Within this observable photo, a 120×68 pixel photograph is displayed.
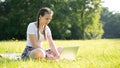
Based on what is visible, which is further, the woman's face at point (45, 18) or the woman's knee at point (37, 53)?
the woman's face at point (45, 18)

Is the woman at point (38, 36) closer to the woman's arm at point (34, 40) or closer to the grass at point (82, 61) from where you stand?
the woman's arm at point (34, 40)

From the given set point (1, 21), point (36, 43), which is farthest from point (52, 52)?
point (1, 21)

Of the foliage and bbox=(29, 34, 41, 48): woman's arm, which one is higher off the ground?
bbox=(29, 34, 41, 48): woman's arm

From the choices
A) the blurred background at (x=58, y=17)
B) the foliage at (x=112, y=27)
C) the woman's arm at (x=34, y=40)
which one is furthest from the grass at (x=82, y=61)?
the foliage at (x=112, y=27)

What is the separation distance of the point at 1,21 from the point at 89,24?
15748mm

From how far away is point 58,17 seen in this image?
51.8 m

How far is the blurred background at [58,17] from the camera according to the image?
163 feet

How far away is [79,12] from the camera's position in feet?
187

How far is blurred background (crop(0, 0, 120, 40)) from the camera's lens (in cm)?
4972

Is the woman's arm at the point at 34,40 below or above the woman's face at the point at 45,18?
below

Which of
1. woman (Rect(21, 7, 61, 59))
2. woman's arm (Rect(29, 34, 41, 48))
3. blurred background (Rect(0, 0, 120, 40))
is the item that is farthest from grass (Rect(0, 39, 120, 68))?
blurred background (Rect(0, 0, 120, 40))

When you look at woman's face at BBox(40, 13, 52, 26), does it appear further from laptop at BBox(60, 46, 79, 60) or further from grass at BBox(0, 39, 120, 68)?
grass at BBox(0, 39, 120, 68)

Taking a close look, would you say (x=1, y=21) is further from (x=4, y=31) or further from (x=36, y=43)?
(x=36, y=43)

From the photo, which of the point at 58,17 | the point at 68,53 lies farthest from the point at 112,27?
the point at 68,53
